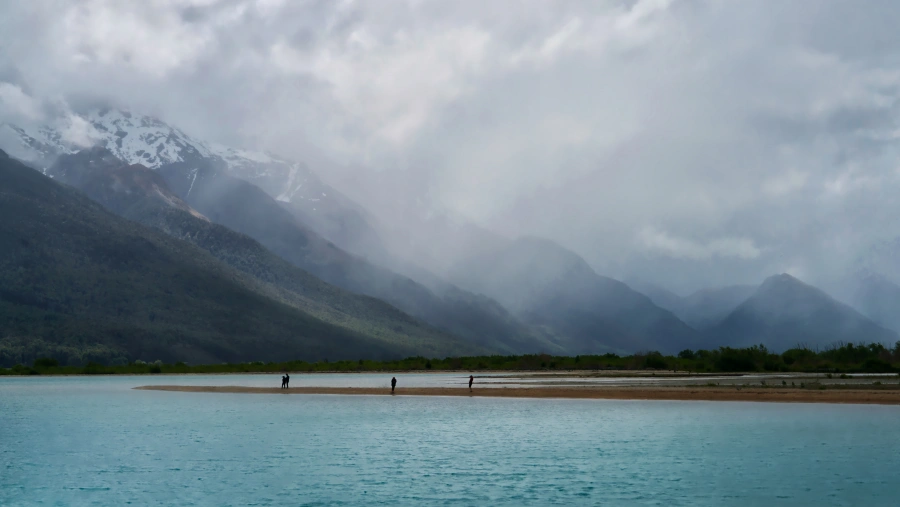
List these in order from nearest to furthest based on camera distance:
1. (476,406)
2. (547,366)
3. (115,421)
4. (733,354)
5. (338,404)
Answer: (115,421), (476,406), (338,404), (733,354), (547,366)

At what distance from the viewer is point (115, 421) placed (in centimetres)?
6228

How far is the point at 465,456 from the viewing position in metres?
40.4

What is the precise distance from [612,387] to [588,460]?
52.7 metres

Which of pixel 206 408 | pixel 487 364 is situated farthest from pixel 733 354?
pixel 206 408

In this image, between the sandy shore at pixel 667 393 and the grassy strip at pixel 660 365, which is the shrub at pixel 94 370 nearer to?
the grassy strip at pixel 660 365

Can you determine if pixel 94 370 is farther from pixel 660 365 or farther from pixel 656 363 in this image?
pixel 660 365

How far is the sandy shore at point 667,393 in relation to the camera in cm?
6888

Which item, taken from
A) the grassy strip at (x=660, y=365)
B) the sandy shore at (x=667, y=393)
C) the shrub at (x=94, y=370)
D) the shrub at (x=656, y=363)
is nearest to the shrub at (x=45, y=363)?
the grassy strip at (x=660, y=365)

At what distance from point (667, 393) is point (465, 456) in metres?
43.7

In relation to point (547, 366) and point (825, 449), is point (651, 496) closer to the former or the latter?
point (825, 449)

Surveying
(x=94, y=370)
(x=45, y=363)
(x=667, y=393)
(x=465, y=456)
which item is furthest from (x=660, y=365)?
(x=45, y=363)

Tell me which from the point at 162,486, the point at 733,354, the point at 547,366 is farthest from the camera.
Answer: the point at 547,366

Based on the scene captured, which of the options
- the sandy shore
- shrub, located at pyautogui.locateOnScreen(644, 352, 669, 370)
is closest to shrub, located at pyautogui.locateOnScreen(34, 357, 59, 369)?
the sandy shore

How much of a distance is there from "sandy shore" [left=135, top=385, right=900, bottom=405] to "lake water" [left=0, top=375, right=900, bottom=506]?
5274 mm
